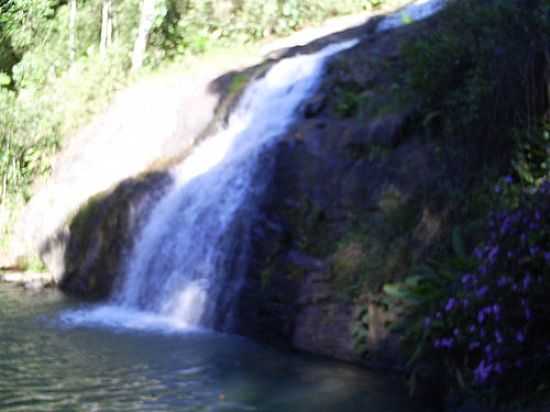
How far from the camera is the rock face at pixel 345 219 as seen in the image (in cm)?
938

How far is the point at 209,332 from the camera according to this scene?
36.4 feet

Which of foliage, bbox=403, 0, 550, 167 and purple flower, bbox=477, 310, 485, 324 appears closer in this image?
purple flower, bbox=477, 310, 485, 324

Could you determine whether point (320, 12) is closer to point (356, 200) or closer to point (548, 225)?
point (356, 200)

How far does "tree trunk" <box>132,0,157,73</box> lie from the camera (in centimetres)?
2039

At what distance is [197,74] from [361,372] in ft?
35.4

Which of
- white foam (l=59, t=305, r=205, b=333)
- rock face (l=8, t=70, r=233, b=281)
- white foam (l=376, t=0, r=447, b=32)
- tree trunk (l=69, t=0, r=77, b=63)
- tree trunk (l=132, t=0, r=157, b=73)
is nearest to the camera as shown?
white foam (l=59, t=305, r=205, b=333)

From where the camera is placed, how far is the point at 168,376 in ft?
29.8

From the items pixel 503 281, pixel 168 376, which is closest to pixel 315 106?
pixel 168 376

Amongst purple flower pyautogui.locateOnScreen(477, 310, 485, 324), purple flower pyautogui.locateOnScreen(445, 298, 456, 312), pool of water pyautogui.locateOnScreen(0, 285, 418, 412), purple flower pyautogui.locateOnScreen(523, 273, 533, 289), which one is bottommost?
pool of water pyautogui.locateOnScreen(0, 285, 418, 412)

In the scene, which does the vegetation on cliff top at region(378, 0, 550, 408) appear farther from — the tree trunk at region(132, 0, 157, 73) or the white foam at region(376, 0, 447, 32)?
the tree trunk at region(132, 0, 157, 73)

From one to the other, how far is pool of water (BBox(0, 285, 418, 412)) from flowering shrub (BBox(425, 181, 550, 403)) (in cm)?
85

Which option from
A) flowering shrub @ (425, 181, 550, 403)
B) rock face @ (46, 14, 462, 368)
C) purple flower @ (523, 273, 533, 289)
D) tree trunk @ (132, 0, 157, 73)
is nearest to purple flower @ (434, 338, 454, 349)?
flowering shrub @ (425, 181, 550, 403)

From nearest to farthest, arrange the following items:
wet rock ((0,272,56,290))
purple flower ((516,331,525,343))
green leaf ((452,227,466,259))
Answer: purple flower ((516,331,525,343))
green leaf ((452,227,466,259))
wet rock ((0,272,56,290))

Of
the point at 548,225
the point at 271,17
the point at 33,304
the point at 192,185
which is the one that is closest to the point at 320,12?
the point at 271,17
